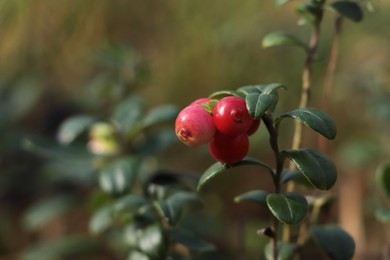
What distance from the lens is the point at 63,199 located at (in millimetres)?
2062

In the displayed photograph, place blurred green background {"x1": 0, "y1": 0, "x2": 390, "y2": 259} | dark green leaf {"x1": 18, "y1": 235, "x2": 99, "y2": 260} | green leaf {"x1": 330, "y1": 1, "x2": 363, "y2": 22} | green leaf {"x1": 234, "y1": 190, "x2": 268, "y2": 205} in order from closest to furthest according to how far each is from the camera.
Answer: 1. green leaf {"x1": 234, "y1": 190, "x2": 268, "y2": 205}
2. green leaf {"x1": 330, "y1": 1, "x2": 363, "y2": 22}
3. dark green leaf {"x1": 18, "y1": 235, "x2": 99, "y2": 260}
4. blurred green background {"x1": 0, "y1": 0, "x2": 390, "y2": 259}

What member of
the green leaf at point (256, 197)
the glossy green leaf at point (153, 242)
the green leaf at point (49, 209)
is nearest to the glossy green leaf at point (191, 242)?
the glossy green leaf at point (153, 242)

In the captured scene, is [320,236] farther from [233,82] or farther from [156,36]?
[156,36]

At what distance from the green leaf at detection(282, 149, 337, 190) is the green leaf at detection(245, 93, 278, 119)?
0.09 meters

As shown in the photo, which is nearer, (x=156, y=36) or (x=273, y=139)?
(x=273, y=139)

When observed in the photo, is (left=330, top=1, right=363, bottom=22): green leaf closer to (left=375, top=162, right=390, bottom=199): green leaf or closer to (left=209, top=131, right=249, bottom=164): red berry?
(left=375, top=162, right=390, bottom=199): green leaf

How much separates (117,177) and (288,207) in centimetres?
55

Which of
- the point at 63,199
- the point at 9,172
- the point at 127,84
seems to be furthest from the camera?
the point at 9,172

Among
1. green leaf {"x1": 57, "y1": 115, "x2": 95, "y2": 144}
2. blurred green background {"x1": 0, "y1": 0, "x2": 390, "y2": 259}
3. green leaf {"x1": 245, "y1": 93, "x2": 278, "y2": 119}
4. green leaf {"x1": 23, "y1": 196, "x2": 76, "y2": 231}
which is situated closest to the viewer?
green leaf {"x1": 245, "y1": 93, "x2": 278, "y2": 119}

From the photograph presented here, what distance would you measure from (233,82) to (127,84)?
2.05 ft

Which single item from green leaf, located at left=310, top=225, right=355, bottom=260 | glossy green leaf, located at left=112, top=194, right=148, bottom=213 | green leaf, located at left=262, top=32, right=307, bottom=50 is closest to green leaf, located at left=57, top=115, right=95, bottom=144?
glossy green leaf, located at left=112, top=194, right=148, bottom=213

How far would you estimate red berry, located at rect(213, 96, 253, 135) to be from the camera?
77 cm

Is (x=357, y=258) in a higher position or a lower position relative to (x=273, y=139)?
lower

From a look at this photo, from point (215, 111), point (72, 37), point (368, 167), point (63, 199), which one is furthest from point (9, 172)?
point (215, 111)
